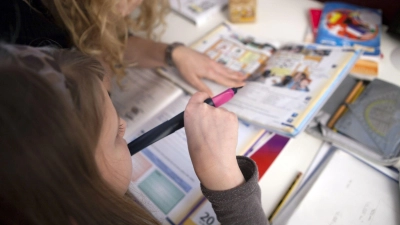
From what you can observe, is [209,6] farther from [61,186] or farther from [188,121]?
[61,186]

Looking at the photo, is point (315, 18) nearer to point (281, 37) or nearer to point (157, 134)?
point (281, 37)

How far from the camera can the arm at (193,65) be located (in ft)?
1.97

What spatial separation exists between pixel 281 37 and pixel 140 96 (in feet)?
1.22

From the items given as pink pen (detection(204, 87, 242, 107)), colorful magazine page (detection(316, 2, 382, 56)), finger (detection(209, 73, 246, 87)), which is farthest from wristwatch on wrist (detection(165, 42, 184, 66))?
colorful magazine page (detection(316, 2, 382, 56))

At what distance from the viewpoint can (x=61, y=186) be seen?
26 cm

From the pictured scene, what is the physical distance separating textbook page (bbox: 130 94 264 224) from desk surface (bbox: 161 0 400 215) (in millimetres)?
73

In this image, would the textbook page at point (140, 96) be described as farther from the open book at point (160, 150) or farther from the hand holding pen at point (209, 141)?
the hand holding pen at point (209, 141)

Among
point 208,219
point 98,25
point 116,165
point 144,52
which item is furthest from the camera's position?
point 144,52

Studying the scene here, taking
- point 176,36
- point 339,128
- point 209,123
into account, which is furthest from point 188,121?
point 176,36

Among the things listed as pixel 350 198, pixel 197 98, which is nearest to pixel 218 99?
pixel 197 98

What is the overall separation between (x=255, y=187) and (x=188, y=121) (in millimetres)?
131

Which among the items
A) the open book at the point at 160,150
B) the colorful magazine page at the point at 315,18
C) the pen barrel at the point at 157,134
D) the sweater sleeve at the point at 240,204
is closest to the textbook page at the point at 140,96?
the open book at the point at 160,150

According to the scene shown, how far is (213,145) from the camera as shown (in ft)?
1.33

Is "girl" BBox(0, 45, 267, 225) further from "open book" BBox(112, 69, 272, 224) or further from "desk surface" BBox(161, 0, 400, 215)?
"desk surface" BBox(161, 0, 400, 215)
